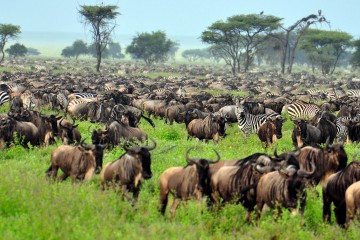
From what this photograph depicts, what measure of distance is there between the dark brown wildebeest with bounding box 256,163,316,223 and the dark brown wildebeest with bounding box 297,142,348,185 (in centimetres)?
198

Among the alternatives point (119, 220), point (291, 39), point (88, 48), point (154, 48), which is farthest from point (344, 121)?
point (88, 48)

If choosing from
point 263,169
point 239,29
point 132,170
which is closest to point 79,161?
point 132,170

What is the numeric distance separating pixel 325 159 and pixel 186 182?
331cm

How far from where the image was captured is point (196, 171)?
26.9ft

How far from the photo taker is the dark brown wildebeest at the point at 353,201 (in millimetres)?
7848

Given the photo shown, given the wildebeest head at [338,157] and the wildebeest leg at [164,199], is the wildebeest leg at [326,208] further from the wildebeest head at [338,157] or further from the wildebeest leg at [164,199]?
the wildebeest leg at [164,199]

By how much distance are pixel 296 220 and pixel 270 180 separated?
72cm

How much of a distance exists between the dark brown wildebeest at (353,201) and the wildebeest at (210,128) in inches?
303

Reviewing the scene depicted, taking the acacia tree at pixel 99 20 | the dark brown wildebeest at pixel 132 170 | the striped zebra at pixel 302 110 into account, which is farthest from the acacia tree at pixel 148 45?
the dark brown wildebeest at pixel 132 170

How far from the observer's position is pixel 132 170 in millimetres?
8633

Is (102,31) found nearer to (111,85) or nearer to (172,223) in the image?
(111,85)

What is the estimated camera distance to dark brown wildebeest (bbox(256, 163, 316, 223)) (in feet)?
25.5

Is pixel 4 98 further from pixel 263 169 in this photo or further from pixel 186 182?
pixel 263 169

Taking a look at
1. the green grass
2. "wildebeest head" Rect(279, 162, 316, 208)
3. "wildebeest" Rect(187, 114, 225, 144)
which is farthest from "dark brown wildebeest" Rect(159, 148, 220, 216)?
"wildebeest" Rect(187, 114, 225, 144)
